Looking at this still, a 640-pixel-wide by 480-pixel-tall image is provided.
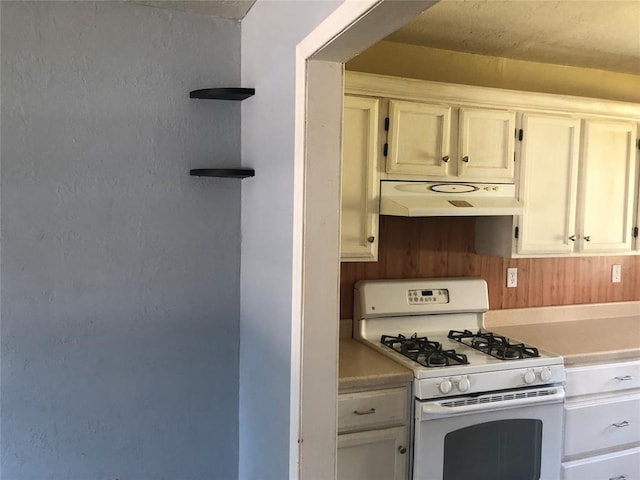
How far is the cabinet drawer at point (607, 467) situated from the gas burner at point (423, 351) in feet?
2.48

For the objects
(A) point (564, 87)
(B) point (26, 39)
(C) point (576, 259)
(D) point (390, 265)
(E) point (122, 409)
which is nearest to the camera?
(B) point (26, 39)

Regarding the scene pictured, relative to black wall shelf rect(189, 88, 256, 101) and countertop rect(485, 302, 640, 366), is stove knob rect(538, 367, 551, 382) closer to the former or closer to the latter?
countertop rect(485, 302, 640, 366)

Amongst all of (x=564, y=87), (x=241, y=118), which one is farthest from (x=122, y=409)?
(x=564, y=87)

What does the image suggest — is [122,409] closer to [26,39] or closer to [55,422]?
[55,422]

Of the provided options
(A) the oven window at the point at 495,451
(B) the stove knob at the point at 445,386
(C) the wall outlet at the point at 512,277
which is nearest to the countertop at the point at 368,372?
(B) the stove knob at the point at 445,386

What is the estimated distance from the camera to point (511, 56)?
288 cm

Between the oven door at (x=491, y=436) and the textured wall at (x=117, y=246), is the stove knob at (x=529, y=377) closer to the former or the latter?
the oven door at (x=491, y=436)

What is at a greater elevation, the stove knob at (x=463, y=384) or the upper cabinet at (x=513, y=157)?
the upper cabinet at (x=513, y=157)

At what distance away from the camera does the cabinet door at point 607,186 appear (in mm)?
2838

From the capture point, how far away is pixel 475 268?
3.02 metres

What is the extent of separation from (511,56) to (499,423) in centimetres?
182

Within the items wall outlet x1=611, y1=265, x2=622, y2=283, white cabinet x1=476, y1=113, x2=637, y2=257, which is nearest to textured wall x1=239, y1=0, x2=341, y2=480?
white cabinet x1=476, y1=113, x2=637, y2=257

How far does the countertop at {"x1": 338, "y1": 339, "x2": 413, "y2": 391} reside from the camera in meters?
2.14

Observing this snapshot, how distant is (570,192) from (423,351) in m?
1.15
